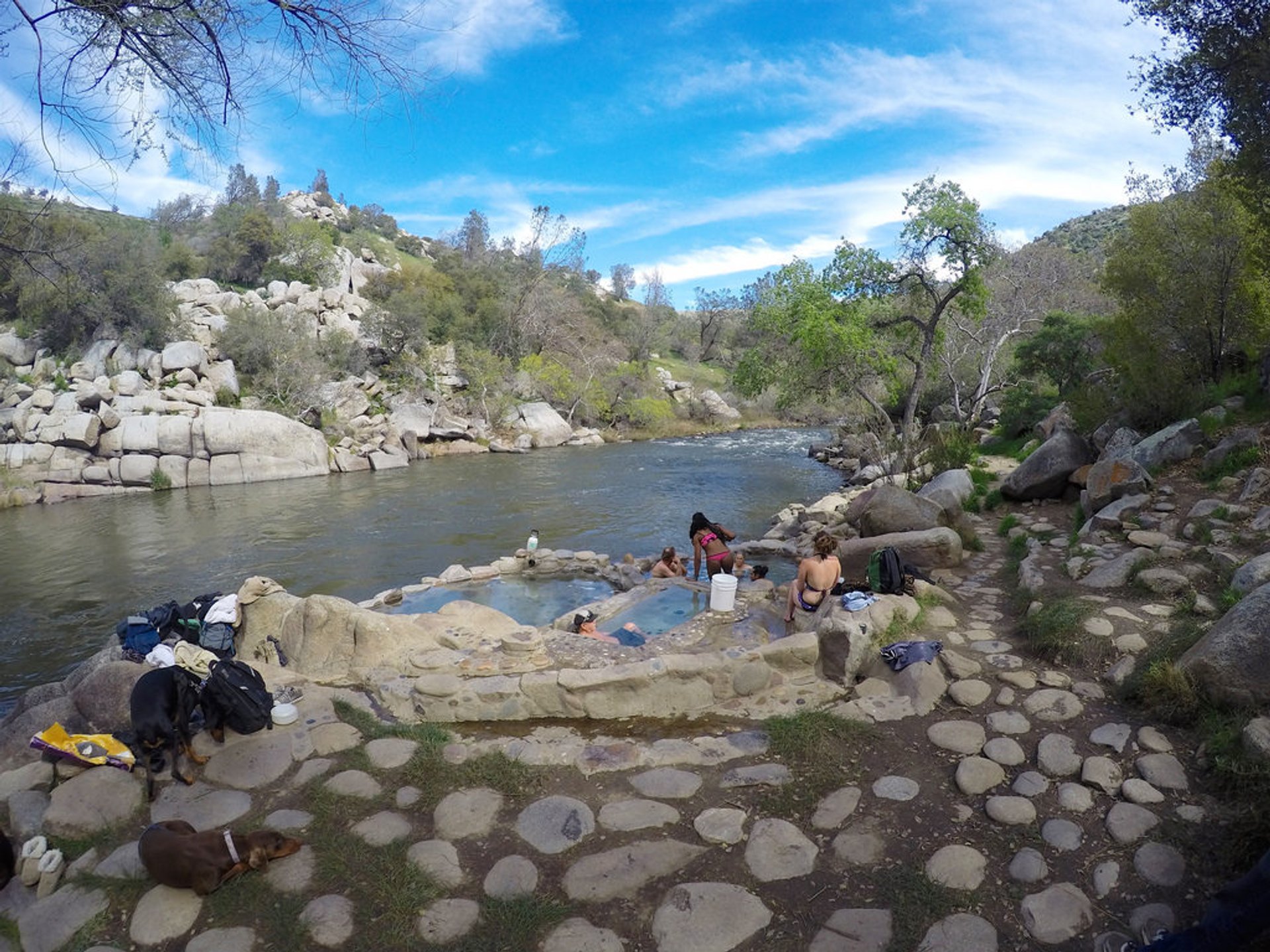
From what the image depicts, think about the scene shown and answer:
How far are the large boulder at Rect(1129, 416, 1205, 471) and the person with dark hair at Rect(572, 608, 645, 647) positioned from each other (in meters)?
6.42

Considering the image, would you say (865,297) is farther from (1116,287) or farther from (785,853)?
(785,853)

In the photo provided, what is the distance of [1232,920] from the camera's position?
7.95 feet

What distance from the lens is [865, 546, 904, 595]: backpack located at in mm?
6441

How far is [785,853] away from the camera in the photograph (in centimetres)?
343

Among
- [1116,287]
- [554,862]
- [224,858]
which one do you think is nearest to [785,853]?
[554,862]

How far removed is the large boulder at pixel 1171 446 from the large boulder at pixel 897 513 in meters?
2.38

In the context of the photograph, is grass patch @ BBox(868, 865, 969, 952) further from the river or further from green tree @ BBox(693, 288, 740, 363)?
green tree @ BBox(693, 288, 740, 363)

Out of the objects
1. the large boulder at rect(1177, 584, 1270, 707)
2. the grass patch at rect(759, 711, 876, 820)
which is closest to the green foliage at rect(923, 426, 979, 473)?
the large boulder at rect(1177, 584, 1270, 707)

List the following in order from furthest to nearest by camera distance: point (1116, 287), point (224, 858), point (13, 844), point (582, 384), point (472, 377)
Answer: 1. point (582, 384)
2. point (472, 377)
3. point (1116, 287)
4. point (13, 844)
5. point (224, 858)

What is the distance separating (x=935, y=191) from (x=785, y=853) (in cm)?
1430

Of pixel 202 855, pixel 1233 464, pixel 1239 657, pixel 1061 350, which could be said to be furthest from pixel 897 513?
pixel 1061 350

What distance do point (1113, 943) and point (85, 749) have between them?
5373mm

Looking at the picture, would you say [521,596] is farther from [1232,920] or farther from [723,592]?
[1232,920]

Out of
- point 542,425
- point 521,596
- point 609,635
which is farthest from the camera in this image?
point 542,425
